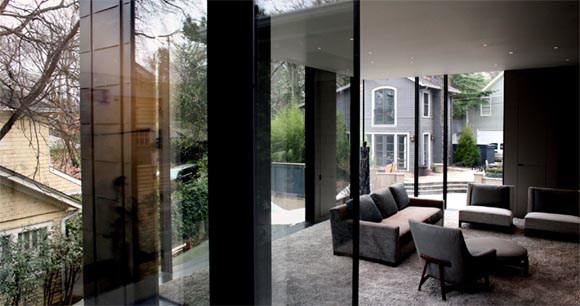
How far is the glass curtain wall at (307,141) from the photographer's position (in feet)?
5.86

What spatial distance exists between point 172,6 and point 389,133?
703 cm

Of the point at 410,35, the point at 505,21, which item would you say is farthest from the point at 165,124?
the point at 505,21

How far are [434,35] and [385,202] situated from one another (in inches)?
96.9

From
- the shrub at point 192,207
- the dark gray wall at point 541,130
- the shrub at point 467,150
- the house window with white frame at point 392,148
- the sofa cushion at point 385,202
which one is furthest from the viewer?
the house window with white frame at point 392,148

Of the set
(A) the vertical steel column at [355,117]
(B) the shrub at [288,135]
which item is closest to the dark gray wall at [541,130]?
(A) the vertical steel column at [355,117]

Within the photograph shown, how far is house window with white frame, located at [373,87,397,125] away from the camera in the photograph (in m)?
8.47

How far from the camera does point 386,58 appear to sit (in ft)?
20.1

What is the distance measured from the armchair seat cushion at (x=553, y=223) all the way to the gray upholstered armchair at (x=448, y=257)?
2.60 meters

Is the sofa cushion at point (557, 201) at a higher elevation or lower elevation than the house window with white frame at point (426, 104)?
lower

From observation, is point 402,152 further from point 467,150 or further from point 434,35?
point 434,35

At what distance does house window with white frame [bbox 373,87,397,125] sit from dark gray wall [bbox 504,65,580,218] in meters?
2.22

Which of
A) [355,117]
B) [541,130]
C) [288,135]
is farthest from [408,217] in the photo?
[288,135]

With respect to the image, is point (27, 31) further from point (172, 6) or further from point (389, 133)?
point (389, 133)

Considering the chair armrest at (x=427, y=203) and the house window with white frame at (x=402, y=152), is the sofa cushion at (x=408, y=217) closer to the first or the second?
the chair armrest at (x=427, y=203)
